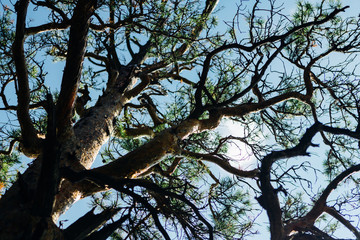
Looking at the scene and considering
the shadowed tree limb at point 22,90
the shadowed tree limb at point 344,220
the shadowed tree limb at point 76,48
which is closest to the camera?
the shadowed tree limb at point 76,48

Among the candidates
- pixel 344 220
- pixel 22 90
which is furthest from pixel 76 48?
pixel 344 220

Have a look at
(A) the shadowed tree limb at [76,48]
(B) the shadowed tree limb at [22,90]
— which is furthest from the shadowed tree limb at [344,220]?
(B) the shadowed tree limb at [22,90]

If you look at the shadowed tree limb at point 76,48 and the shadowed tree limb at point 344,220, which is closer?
the shadowed tree limb at point 76,48

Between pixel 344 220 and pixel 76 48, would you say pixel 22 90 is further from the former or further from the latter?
pixel 344 220

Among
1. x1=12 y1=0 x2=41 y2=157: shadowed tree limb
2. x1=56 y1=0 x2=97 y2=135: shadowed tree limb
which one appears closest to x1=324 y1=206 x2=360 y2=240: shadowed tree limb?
x1=56 y1=0 x2=97 y2=135: shadowed tree limb

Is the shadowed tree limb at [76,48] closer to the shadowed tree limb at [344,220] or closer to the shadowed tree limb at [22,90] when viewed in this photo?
the shadowed tree limb at [22,90]

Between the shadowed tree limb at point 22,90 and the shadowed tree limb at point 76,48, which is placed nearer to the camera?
the shadowed tree limb at point 76,48

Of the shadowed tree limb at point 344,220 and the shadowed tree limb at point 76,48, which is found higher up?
the shadowed tree limb at point 76,48

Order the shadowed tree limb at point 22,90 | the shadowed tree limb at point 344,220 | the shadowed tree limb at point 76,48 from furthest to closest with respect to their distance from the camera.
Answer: the shadowed tree limb at point 344,220 < the shadowed tree limb at point 22,90 < the shadowed tree limb at point 76,48

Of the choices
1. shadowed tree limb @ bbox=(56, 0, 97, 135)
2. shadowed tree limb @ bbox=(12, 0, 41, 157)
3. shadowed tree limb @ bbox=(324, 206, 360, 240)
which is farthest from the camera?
shadowed tree limb @ bbox=(324, 206, 360, 240)

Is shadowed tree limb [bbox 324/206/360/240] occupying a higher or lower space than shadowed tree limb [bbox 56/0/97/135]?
lower

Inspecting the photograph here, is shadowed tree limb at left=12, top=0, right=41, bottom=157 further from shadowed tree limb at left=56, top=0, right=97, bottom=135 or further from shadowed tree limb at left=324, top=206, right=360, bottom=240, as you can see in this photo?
shadowed tree limb at left=324, top=206, right=360, bottom=240

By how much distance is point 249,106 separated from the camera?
8.55ft

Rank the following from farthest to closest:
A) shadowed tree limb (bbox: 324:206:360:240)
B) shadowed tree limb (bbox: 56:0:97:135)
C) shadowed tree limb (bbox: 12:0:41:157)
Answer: shadowed tree limb (bbox: 324:206:360:240)
shadowed tree limb (bbox: 12:0:41:157)
shadowed tree limb (bbox: 56:0:97:135)
